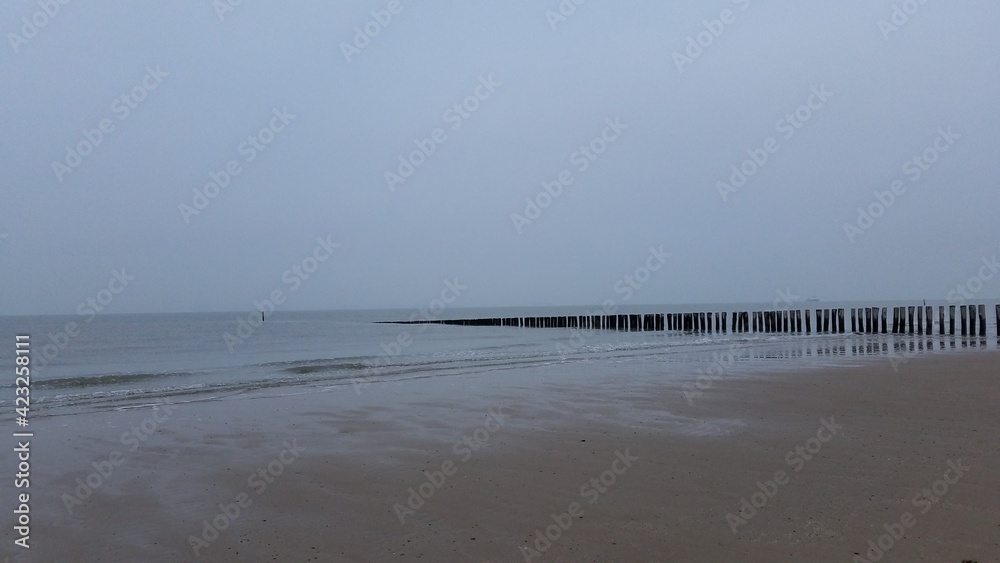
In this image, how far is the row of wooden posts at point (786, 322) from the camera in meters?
32.6

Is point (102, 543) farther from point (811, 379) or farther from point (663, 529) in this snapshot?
point (811, 379)

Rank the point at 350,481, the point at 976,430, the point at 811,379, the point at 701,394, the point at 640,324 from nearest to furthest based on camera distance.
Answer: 1. the point at 350,481
2. the point at 976,430
3. the point at 701,394
4. the point at 811,379
5. the point at 640,324

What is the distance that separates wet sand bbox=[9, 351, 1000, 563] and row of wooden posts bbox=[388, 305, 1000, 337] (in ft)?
84.1

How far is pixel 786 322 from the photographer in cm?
3897

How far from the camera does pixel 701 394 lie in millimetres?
11555

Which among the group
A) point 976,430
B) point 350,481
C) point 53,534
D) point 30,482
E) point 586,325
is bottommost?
point 976,430

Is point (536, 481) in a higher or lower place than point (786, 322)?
higher

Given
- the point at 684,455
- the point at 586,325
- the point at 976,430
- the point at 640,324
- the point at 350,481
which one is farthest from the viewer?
the point at 586,325

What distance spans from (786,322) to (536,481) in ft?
123

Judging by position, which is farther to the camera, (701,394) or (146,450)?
(701,394)

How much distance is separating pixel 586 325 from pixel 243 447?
2028 inches

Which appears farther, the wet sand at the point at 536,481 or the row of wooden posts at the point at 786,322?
the row of wooden posts at the point at 786,322

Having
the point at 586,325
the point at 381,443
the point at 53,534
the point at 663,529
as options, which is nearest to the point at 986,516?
the point at 663,529

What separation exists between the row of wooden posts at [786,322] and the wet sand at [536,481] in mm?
25627
